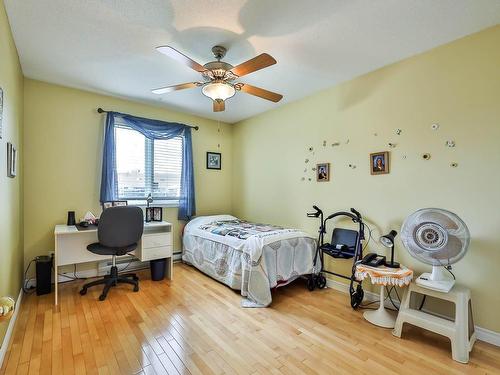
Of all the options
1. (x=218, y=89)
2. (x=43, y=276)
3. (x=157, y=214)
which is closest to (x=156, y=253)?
(x=157, y=214)

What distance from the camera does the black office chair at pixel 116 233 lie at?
277 cm

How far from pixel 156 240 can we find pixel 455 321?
10.0 ft

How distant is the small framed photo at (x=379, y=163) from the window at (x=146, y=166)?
2819 millimetres

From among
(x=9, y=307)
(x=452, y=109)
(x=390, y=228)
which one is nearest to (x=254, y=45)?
(x=452, y=109)

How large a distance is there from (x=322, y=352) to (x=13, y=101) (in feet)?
10.8

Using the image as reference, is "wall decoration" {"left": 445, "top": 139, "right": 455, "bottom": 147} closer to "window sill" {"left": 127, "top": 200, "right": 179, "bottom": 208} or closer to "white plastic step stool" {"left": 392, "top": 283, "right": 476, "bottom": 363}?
"white plastic step stool" {"left": 392, "top": 283, "right": 476, "bottom": 363}

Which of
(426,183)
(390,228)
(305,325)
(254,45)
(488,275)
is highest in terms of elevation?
(254,45)

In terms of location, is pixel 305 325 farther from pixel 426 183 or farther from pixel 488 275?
pixel 426 183

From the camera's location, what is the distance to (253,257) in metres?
2.71

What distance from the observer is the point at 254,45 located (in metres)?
2.26

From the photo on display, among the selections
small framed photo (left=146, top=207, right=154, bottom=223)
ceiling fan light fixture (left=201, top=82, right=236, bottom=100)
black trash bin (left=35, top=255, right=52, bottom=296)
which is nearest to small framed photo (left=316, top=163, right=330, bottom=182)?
ceiling fan light fixture (left=201, top=82, right=236, bottom=100)

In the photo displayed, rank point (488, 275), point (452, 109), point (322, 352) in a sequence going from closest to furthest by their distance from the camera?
point (322, 352), point (488, 275), point (452, 109)

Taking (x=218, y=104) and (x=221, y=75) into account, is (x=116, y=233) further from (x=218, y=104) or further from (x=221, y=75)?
(x=221, y=75)

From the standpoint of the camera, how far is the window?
3.66 meters
